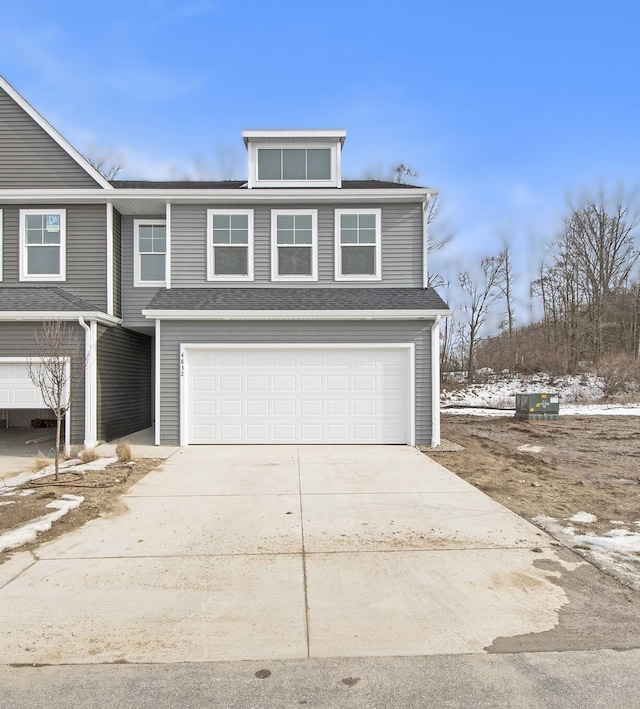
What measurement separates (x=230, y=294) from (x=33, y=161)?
5.57 m

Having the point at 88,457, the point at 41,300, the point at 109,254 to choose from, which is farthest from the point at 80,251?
the point at 88,457

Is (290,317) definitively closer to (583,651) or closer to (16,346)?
(16,346)

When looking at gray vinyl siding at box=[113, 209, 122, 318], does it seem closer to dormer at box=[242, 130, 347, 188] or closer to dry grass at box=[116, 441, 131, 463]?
dormer at box=[242, 130, 347, 188]

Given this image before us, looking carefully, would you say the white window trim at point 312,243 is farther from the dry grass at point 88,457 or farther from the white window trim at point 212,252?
the dry grass at point 88,457

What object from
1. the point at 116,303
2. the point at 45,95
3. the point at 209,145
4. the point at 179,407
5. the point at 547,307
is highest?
the point at 209,145

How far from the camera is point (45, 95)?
17234mm

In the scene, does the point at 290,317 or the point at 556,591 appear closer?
the point at 556,591

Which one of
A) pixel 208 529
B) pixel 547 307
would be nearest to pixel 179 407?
pixel 208 529

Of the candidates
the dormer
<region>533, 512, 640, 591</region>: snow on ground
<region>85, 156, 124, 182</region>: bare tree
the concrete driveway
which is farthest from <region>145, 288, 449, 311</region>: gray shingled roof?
<region>85, 156, 124, 182</region>: bare tree

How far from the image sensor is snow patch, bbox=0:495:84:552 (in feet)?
16.9

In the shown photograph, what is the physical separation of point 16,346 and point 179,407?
3.50 m

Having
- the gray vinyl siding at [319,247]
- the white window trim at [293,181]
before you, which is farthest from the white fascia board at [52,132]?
the white window trim at [293,181]

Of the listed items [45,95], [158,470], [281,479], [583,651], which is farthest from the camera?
[45,95]

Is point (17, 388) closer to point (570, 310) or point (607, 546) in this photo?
point (607, 546)
